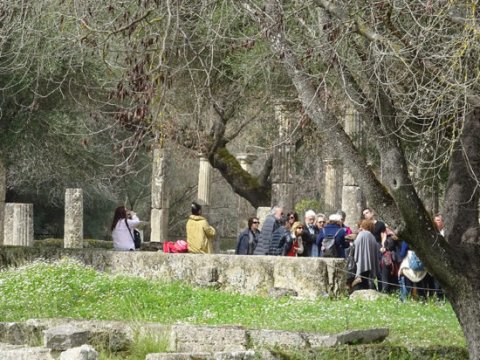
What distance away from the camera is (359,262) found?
1747cm

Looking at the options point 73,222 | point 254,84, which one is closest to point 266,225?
point 254,84

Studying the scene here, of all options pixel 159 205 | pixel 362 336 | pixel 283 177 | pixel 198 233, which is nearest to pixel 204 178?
pixel 159 205

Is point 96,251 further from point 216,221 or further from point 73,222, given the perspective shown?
point 216,221

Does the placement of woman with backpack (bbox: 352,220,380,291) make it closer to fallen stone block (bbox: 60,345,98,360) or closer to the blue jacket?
the blue jacket

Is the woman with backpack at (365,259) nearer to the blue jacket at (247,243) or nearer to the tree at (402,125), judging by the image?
the blue jacket at (247,243)

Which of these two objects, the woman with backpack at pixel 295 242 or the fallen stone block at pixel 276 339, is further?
the woman with backpack at pixel 295 242

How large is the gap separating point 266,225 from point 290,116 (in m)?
3.31

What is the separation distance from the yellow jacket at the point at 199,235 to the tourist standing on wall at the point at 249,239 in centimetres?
50

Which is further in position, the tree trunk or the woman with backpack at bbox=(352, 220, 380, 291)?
the woman with backpack at bbox=(352, 220, 380, 291)

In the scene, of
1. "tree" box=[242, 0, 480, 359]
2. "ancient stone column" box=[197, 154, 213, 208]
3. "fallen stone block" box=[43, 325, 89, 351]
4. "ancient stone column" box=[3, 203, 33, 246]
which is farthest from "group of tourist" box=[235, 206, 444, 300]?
"ancient stone column" box=[197, 154, 213, 208]

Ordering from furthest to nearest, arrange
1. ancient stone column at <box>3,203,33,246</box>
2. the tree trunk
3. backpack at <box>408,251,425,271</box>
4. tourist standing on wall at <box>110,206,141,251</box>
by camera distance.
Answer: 1. ancient stone column at <box>3,203,33,246</box>
2. tourist standing on wall at <box>110,206,141,251</box>
3. backpack at <box>408,251,425,271</box>
4. the tree trunk

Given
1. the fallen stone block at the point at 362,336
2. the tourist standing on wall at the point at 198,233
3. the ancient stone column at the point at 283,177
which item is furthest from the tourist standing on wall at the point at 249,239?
the ancient stone column at the point at 283,177

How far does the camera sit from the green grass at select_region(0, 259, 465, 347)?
14015mm

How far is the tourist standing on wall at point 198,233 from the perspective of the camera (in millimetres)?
19875
